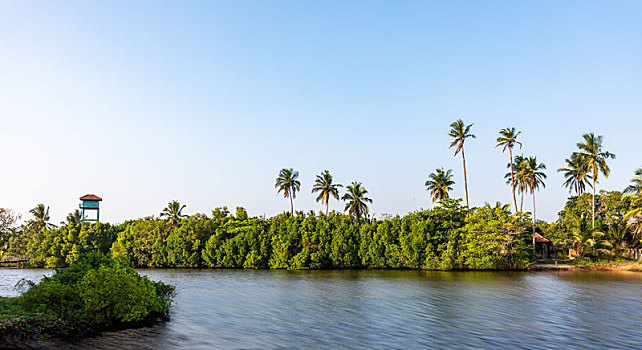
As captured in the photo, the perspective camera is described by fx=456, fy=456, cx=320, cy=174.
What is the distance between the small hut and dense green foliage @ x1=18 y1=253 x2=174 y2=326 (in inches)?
2614

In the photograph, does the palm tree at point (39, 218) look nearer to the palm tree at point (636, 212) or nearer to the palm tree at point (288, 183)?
the palm tree at point (288, 183)

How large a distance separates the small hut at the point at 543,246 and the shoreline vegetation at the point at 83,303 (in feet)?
216

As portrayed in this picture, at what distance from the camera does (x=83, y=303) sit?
65.8 feet

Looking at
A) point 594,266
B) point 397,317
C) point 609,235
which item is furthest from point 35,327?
point 609,235

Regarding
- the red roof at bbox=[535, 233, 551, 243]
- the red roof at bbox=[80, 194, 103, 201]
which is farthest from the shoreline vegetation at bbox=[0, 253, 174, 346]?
the red roof at bbox=[535, 233, 551, 243]

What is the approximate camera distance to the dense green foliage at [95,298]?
64.2ft

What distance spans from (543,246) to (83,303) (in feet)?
240

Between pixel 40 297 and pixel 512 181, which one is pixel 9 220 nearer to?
pixel 40 297

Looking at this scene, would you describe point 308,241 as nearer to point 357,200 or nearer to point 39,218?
point 357,200

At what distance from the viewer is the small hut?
72031 mm

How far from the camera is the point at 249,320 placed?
80.7 ft

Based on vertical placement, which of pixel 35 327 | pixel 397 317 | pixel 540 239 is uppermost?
pixel 540 239

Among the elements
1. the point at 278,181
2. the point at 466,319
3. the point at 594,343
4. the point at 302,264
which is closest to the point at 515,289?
the point at 466,319

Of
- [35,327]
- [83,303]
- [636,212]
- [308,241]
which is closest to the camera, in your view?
[35,327]
